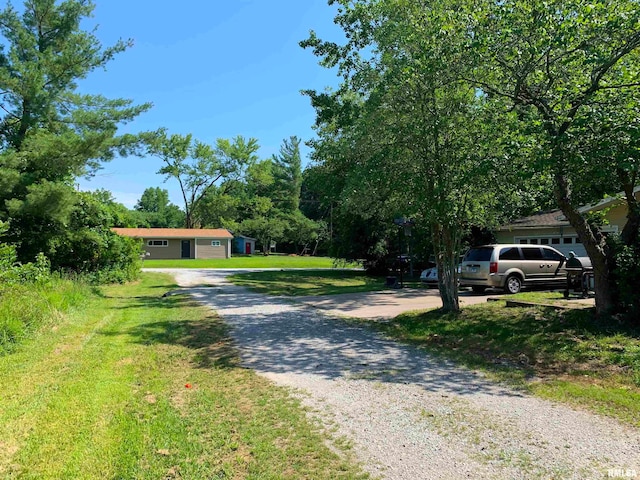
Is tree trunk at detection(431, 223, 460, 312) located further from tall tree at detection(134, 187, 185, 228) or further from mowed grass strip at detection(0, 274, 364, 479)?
tall tree at detection(134, 187, 185, 228)

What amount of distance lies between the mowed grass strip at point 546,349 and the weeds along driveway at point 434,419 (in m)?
0.46

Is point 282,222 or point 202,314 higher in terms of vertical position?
point 282,222

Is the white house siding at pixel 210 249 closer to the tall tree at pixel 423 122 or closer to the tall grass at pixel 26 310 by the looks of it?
the tall grass at pixel 26 310

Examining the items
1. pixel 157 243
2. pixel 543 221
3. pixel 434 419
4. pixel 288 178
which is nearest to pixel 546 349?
pixel 434 419

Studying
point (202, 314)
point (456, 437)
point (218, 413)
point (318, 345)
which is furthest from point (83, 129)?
point (456, 437)

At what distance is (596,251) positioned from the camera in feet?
27.1

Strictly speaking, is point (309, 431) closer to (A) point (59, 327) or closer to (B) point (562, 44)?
(B) point (562, 44)

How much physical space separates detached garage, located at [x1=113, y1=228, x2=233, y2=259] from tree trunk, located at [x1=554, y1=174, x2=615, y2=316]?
147 ft

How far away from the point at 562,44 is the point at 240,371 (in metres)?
6.70

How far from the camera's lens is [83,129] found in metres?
18.5

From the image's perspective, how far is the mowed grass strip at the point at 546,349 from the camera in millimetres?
5238

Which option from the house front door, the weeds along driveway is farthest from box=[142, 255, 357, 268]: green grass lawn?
the weeds along driveway

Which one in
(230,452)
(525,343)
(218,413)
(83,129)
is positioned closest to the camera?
(230,452)

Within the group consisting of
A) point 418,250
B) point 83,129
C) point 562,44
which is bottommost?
point 418,250
